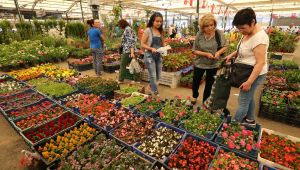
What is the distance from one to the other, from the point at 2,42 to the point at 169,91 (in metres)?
8.50

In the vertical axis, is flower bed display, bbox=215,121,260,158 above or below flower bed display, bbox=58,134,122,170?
above

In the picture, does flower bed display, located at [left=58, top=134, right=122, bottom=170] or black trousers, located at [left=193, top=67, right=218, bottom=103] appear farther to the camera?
black trousers, located at [left=193, top=67, right=218, bottom=103]

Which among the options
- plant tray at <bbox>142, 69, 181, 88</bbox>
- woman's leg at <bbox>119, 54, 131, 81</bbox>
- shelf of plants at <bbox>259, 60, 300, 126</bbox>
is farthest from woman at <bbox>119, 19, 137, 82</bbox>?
shelf of plants at <bbox>259, 60, 300, 126</bbox>

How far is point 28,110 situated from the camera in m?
3.07

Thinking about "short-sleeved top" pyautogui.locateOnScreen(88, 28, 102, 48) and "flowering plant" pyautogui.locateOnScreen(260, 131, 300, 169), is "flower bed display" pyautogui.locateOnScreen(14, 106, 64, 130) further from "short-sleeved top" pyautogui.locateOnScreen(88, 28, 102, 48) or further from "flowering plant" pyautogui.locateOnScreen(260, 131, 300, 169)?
"flowering plant" pyautogui.locateOnScreen(260, 131, 300, 169)

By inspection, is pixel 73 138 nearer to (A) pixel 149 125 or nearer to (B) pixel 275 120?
(A) pixel 149 125

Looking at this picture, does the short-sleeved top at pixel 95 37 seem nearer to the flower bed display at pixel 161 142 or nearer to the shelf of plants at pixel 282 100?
the flower bed display at pixel 161 142

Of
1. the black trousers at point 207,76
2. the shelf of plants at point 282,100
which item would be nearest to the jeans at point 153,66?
the black trousers at point 207,76

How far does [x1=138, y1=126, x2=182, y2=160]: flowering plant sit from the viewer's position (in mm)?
1959

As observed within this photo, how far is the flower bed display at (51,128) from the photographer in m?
2.30

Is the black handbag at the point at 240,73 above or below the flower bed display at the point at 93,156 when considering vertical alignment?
above

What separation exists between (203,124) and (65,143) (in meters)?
1.73

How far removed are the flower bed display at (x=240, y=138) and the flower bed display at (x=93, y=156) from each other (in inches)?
46.8

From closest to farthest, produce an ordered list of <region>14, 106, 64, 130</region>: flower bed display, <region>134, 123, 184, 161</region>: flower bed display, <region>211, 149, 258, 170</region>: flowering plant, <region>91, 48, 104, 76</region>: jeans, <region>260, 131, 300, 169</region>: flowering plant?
<region>211, 149, 258, 170</region>: flowering plant
<region>260, 131, 300, 169</region>: flowering plant
<region>134, 123, 184, 161</region>: flower bed display
<region>14, 106, 64, 130</region>: flower bed display
<region>91, 48, 104, 76</region>: jeans
